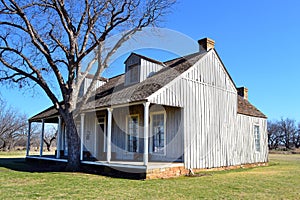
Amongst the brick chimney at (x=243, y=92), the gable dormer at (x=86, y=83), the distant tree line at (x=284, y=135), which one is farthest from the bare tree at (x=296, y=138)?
the gable dormer at (x=86, y=83)

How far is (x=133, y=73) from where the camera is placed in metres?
14.8

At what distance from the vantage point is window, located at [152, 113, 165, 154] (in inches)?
494

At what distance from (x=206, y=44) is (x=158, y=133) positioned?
18.2ft

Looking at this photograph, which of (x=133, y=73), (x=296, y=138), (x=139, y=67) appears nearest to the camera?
(x=139, y=67)

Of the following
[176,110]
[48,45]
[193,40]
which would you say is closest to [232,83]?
[193,40]

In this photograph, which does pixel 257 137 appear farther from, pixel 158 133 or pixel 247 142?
pixel 158 133

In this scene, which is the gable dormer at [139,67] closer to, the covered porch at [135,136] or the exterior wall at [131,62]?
the exterior wall at [131,62]

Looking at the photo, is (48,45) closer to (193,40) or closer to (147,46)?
(147,46)

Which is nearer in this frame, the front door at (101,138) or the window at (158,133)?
the window at (158,133)

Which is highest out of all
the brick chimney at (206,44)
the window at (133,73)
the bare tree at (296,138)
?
the brick chimney at (206,44)

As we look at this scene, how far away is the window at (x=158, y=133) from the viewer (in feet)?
41.1

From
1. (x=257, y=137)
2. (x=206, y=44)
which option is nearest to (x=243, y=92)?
(x=257, y=137)

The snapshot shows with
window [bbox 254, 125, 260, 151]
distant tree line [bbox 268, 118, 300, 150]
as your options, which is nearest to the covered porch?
window [bbox 254, 125, 260, 151]

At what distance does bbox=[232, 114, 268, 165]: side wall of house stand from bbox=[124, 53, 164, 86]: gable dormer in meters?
5.48
